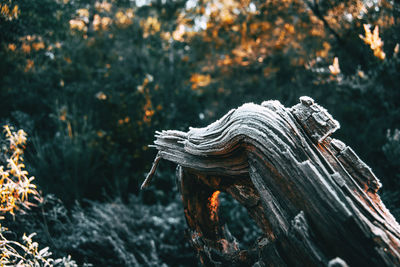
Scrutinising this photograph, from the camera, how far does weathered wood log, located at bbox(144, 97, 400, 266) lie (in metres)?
1.31

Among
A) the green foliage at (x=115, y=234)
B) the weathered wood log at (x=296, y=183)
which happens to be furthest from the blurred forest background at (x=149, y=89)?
the weathered wood log at (x=296, y=183)

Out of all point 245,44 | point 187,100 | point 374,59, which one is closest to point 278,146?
point 374,59

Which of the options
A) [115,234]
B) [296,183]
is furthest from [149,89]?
[296,183]

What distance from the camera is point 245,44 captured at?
628 centimetres

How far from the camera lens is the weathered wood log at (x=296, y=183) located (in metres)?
1.31

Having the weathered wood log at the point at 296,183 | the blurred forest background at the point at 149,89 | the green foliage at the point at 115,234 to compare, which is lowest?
the weathered wood log at the point at 296,183

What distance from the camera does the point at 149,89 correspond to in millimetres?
5379

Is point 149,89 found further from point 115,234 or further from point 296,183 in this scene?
point 296,183

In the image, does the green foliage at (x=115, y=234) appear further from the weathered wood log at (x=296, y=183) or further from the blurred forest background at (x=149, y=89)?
the weathered wood log at (x=296, y=183)

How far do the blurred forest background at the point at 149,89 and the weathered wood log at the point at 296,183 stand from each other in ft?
5.70

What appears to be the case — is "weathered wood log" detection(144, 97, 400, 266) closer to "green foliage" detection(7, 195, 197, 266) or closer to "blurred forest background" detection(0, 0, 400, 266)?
"green foliage" detection(7, 195, 197, 266)

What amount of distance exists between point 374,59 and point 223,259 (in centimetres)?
344

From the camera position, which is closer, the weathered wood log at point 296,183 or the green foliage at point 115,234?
the weathered wood log at point 296,183

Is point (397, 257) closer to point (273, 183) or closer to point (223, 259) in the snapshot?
point (273, 183)
